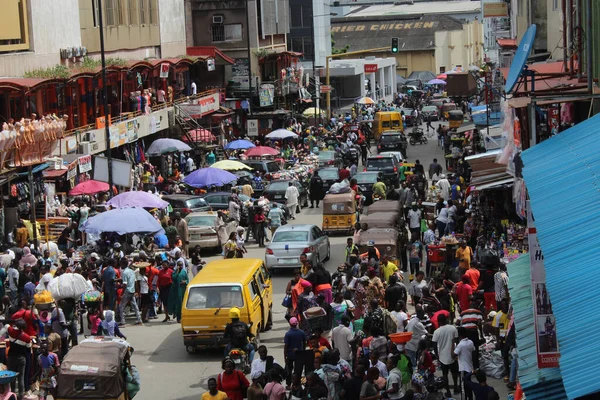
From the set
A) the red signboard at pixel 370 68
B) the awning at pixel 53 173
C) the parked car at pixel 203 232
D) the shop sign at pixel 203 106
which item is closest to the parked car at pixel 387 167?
the parked car at pixel 203 232

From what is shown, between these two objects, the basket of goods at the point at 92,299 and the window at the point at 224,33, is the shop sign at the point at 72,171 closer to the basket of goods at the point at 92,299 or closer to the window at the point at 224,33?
the basket of goods at the point at 92,299

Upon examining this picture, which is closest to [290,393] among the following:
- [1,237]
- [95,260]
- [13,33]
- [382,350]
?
[382,350]

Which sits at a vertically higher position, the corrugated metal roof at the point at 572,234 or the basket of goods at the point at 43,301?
the corrugated metal roof at the point at 572,234

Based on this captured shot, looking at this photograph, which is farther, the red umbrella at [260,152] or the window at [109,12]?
the window at [109,12]

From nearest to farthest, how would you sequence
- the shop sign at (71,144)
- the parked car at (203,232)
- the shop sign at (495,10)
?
the parked car at (203,232) → the shop sign at (71,144) → the shop sign at (495,10)

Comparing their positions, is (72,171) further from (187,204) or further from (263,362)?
(263,362)

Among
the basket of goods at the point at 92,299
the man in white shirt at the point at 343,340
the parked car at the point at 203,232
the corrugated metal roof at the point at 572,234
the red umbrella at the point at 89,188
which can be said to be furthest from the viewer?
the red umbrella at the point at 89,188

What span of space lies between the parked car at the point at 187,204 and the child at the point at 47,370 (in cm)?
1685

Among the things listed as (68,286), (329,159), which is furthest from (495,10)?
(68,286)

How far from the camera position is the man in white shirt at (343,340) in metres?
17.7

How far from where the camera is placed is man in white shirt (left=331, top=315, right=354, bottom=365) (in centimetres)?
1773

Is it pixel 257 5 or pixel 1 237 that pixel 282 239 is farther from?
pixel 257 5

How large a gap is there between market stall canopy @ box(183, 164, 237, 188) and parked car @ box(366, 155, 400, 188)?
8.04 m

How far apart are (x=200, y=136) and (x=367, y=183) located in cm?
1532
